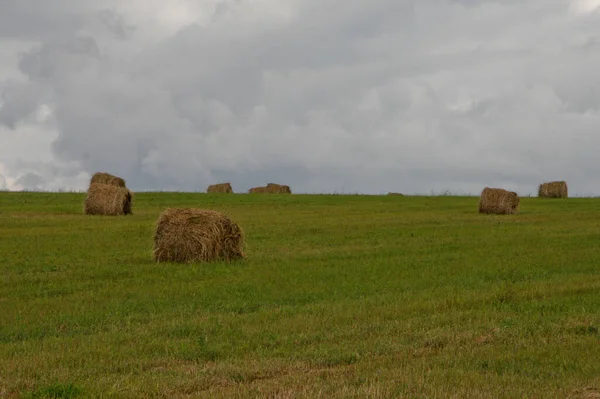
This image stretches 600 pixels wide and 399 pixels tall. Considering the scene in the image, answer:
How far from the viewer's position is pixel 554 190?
62344 mm

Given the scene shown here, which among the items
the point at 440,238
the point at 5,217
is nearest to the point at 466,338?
the point at 440,238

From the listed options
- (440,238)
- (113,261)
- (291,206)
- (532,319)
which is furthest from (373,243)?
(291,206)

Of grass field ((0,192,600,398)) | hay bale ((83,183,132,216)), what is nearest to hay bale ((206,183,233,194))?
hay bale ((83,183,132,216))

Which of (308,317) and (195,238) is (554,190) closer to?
(195,238)

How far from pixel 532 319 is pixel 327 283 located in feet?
18.3

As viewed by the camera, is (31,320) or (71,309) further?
(71,309)

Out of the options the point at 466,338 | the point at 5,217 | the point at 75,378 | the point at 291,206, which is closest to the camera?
the point at 75,378

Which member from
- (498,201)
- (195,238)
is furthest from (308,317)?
(498,201)

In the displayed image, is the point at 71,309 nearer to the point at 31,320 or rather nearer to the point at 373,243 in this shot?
the point at 31,320

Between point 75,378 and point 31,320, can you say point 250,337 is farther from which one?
point 31,320

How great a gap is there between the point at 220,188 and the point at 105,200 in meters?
27.8

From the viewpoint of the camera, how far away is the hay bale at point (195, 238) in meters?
22.6

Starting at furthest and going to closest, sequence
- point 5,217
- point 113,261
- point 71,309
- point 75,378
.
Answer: point 5,217, point 113,261, point 71,309, point 75,378

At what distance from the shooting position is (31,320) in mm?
13812
